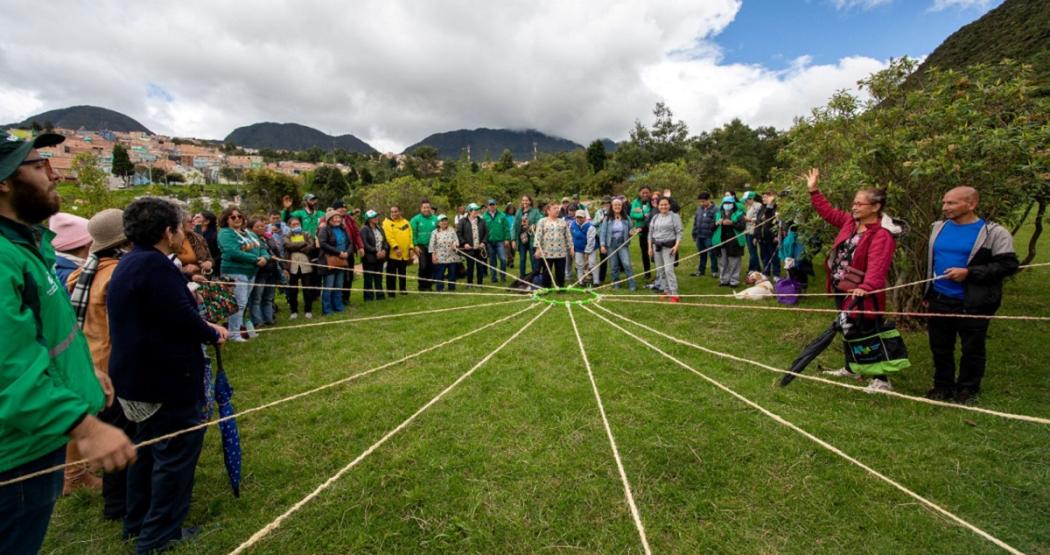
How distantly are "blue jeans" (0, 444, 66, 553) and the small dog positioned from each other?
25.6ft

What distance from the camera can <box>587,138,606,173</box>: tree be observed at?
6575cm

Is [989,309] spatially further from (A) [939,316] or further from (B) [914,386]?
(B) [914,386]

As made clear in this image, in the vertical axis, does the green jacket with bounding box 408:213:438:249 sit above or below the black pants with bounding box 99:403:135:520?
above

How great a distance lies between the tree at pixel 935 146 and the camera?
4684 mm

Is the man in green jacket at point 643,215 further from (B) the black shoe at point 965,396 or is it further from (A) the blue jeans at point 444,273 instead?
(B) the black shoe at point 965,396

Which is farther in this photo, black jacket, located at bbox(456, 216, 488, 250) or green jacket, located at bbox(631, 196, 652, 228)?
black jacket, located at bbox(456, 216, 488, 250)

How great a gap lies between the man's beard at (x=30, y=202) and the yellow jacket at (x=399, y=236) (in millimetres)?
7359

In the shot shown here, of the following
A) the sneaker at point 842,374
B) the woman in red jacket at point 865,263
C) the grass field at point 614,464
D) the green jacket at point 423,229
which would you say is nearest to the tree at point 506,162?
the green jacket at point 423,229

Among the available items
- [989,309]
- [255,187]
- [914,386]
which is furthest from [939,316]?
[255,187]

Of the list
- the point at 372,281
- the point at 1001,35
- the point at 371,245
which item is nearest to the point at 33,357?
the point at 371,245

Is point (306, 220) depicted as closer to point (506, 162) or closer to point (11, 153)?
point (11, 153)

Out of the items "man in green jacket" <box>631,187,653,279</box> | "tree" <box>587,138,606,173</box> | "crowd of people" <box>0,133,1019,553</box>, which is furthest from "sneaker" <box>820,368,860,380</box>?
"tree" <box>587,138,606,173</box>

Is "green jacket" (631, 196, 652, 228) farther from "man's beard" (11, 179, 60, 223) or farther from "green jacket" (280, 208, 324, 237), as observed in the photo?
"man's beard" (11, 179, 60, 223)

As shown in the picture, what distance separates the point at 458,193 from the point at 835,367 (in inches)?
1601
